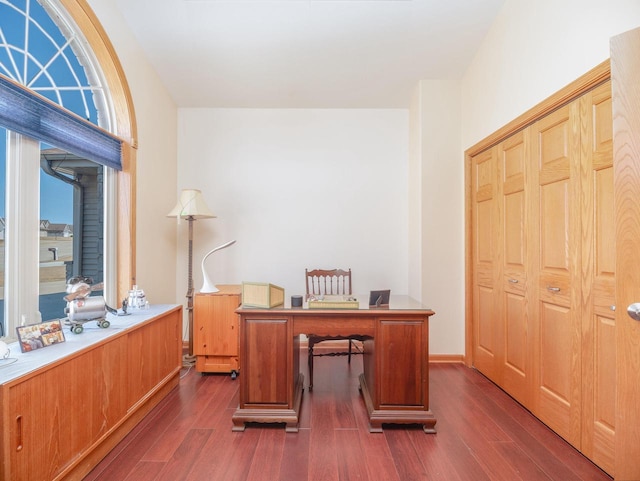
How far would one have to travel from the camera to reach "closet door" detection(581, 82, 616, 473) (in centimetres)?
162

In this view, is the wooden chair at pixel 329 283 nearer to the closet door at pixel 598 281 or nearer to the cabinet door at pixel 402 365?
the cabinet door at pixel 402 365

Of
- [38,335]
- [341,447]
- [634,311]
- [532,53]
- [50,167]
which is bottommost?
[341,447]

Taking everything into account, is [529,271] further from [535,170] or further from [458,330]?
[458,330]

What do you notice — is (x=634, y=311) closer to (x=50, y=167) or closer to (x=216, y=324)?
(x=216, y=324)

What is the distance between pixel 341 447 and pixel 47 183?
253 cm

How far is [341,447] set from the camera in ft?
5.97

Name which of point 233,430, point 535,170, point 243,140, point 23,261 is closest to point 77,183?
point 23,261

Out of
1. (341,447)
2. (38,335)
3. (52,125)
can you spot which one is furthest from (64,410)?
(52,125)

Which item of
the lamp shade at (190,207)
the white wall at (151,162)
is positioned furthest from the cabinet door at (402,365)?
the white wall at (151,162)

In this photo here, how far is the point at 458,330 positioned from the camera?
124 inches

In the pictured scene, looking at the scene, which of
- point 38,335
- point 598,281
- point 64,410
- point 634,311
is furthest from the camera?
point 598,281

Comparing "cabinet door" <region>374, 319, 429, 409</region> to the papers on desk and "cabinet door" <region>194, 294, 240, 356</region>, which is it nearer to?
the papers on desk

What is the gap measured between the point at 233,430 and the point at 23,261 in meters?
1.67

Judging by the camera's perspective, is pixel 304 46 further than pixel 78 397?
Yes
